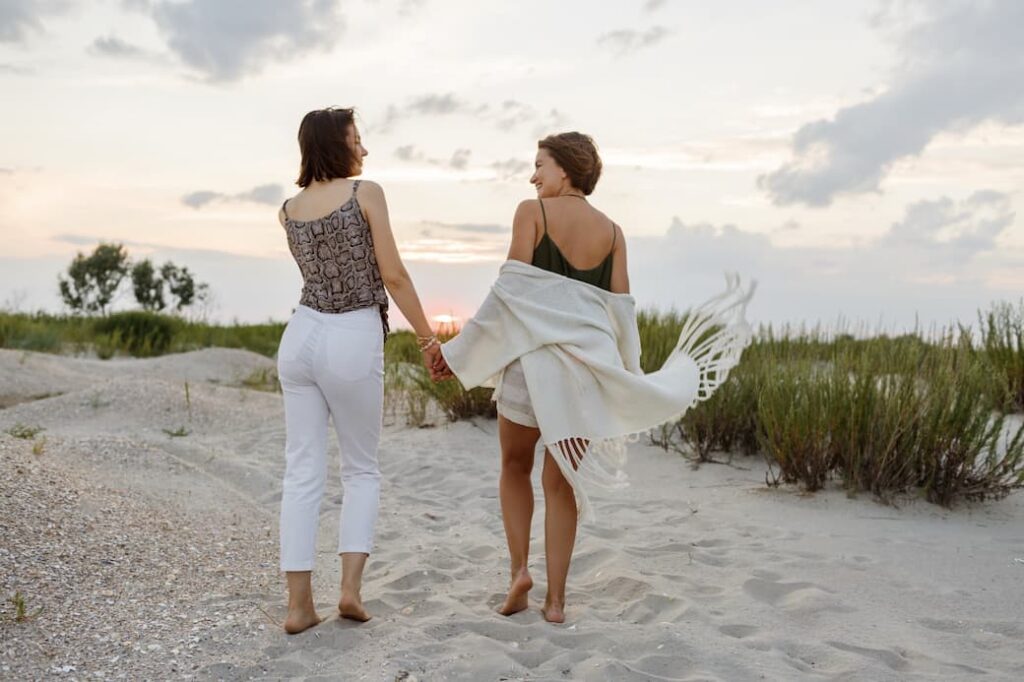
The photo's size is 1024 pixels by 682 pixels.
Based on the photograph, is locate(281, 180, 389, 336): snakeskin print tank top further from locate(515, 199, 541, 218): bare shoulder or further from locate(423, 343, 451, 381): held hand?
locate(515, 199, 541, 218): bare shoulder

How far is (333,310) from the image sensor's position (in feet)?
12.5

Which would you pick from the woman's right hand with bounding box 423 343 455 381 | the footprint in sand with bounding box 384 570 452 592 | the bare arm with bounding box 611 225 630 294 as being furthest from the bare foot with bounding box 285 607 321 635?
the bare arm with bounding box 611 225 630 294

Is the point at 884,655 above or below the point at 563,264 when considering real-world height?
below

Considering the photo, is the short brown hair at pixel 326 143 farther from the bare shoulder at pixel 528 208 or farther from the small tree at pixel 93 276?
the small tree at pixel 93 276

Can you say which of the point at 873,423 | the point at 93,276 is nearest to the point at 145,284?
the point at 93,276

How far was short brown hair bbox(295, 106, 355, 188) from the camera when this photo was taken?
12.3ft

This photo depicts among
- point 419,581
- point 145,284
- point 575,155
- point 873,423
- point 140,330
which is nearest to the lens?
point 575,155

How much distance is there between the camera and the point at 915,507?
20.6 ft

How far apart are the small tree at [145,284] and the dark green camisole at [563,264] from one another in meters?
24.8

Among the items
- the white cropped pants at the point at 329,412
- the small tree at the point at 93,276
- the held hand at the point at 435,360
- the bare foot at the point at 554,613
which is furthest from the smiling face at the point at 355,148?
the small tree at the point at 93,276

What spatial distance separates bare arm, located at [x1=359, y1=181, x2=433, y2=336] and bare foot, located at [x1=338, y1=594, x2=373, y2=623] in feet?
3.96

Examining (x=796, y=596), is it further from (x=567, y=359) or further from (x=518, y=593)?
(x=567, y=359)

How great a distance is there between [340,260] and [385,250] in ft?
0.59

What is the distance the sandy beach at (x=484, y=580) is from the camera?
12.5 feet
